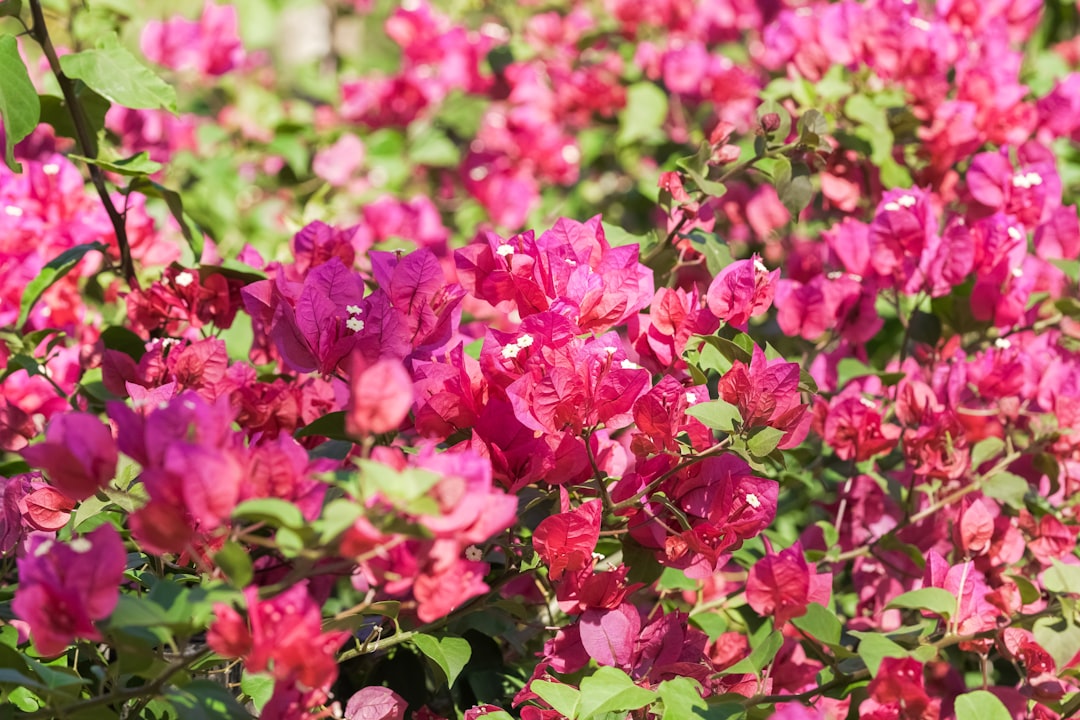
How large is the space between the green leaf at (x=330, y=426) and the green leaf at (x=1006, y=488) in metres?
0.65

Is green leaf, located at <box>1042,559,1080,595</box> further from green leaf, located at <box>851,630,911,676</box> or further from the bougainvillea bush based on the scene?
green leaf, located at <box>851,630,911,676</box>

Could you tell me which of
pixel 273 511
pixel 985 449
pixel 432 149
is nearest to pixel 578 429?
pixel 273 511

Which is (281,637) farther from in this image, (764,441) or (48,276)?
(48,276)

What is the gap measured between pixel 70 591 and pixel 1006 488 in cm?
88

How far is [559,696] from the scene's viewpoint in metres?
0.78

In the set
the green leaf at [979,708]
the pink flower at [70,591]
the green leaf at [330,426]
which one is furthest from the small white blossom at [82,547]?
the green leaf at [979,708]

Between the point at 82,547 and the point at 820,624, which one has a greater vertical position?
the point at 82,547

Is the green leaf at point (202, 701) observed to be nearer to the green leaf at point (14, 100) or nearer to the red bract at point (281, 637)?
the red bract at point (281, 637)

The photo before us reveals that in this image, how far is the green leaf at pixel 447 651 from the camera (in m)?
0.80

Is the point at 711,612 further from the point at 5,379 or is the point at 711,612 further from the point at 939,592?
the point at 5,379

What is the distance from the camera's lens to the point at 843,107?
1.43 meters

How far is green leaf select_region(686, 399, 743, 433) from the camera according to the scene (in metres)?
0.77

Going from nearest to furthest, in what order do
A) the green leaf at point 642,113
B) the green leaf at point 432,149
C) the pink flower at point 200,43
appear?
the green leaf at point 642,113, the pink flower at point 200,43, the green leaf at point 432,149

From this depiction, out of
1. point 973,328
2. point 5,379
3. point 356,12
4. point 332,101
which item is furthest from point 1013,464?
point 356,12
